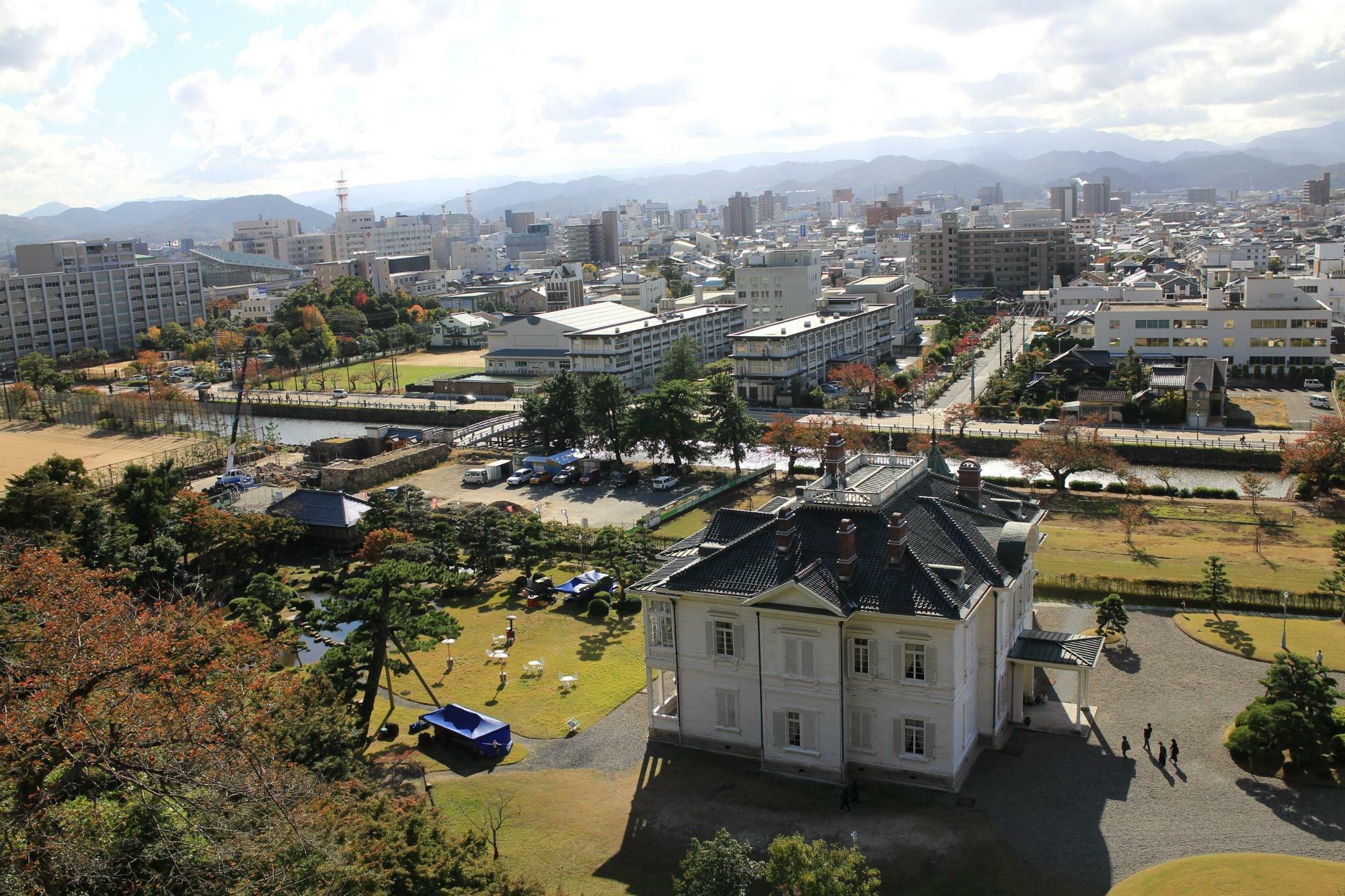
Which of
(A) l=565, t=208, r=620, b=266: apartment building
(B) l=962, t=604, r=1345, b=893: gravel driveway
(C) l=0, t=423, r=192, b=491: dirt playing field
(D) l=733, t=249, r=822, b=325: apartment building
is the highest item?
(A) l=565, t=208, r=620, b=266: apartment building

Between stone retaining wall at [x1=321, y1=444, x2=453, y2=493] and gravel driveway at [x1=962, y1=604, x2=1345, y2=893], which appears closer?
gravel driveway at [x1=962, y1=604, x2=1345, y2=893]

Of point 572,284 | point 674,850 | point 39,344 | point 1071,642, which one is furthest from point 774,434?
point 39,344

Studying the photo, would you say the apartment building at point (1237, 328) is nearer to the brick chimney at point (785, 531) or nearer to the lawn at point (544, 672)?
the lawn at point (544, 672)

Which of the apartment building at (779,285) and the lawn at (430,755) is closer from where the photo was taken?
the lawn at (430,755)

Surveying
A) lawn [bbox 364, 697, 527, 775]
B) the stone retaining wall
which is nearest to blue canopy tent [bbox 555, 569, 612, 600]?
lawn [bbox 364, 697, 527, 775]

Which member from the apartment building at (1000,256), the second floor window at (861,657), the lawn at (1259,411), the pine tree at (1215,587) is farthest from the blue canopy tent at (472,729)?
the apartment building at (1000,256)

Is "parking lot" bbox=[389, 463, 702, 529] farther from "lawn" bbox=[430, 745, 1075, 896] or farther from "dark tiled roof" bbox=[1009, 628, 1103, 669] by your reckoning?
"dark tiled roof" bbox=[1009, 628, 1103, 669]
